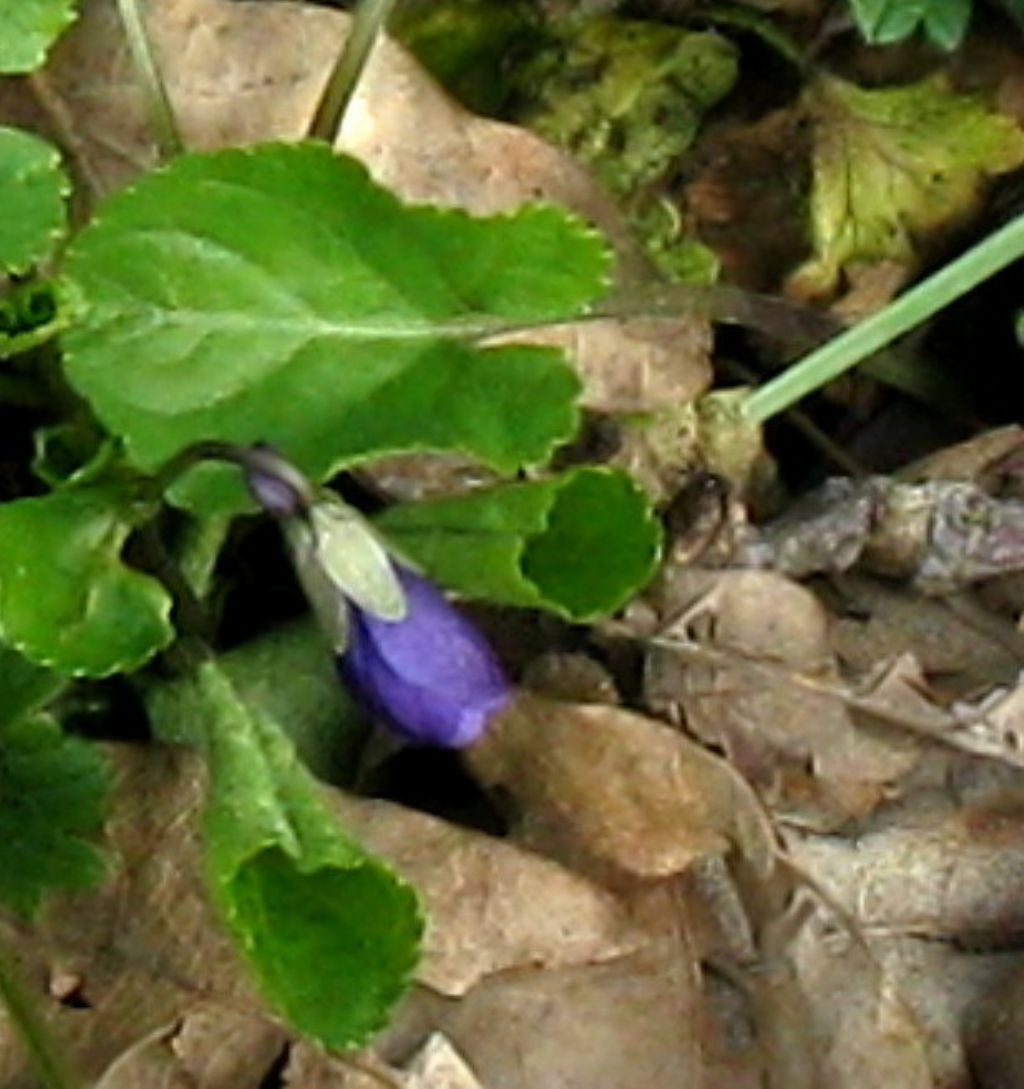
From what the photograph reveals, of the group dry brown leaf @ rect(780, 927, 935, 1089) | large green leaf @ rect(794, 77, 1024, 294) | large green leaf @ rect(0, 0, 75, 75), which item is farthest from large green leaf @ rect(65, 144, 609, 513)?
large green leaf @ rect(794, 77, 1024, 294)

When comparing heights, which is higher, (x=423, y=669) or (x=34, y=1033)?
(x=423, y=669)

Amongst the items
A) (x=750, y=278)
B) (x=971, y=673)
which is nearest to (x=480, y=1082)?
(x=971, y=673)

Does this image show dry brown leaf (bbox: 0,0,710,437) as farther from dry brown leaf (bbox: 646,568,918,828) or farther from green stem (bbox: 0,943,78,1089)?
Result: green stem (bbox: 0,943,78,1089)

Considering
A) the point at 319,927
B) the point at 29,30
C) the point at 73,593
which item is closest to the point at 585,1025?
the point at 319,927

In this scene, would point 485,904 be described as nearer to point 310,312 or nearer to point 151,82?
point 310,312

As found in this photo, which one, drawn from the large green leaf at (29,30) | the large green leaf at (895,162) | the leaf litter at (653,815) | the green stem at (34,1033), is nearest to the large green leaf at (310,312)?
the large green leaf at (29,30)
